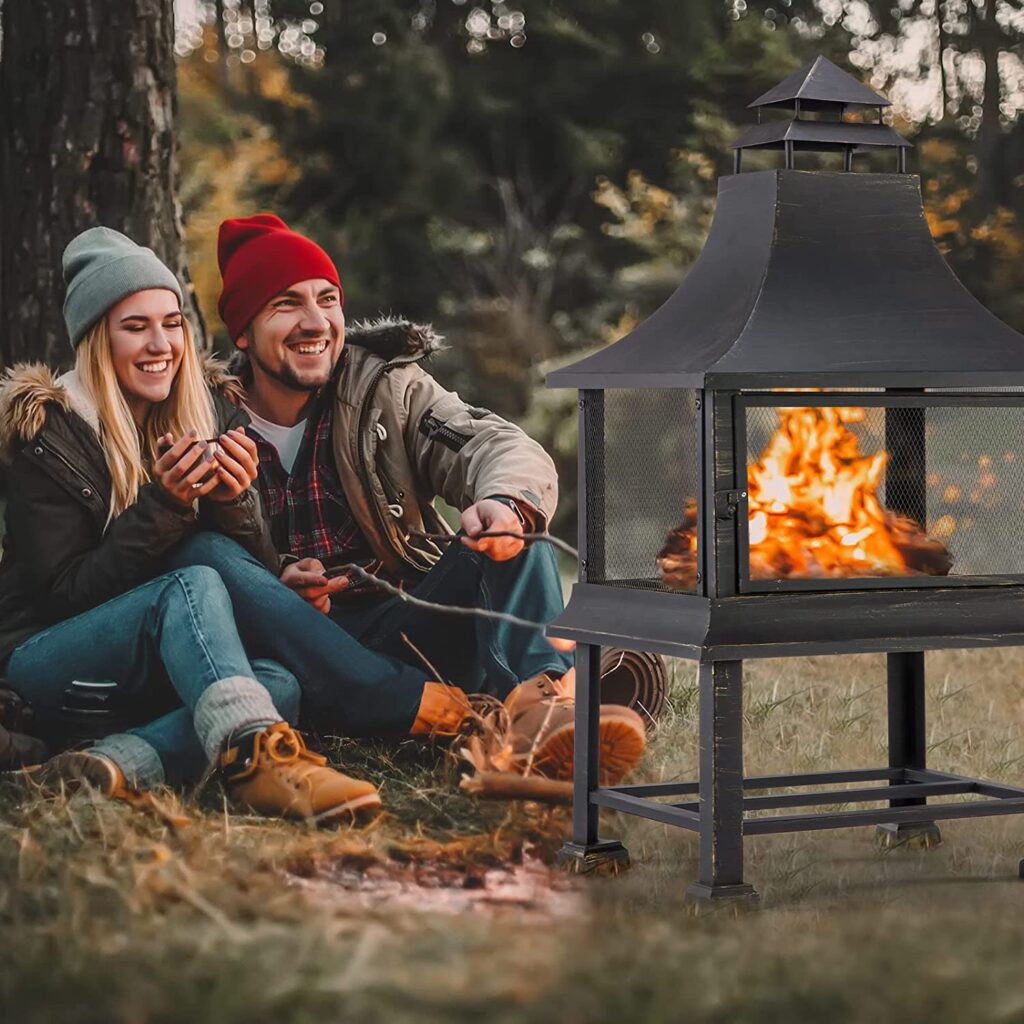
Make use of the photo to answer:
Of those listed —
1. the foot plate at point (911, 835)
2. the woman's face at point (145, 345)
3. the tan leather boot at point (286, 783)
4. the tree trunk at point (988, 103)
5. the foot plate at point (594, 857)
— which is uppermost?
the tree trunk at point (988, 103)

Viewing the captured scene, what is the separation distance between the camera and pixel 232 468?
5.89m

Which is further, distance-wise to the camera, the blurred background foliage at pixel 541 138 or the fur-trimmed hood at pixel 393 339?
the blurred background foliage at pixel 541 138

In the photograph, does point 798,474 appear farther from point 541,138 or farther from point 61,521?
point 541,138

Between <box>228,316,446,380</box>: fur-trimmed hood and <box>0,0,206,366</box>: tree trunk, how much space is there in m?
0.49

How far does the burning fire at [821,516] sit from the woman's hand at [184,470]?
1.58 metres

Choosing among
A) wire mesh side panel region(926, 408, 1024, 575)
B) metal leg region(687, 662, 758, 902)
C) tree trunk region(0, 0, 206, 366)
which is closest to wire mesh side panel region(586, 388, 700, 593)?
metal leg region(687, 662, 758, 902)

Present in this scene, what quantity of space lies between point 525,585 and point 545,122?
240cm

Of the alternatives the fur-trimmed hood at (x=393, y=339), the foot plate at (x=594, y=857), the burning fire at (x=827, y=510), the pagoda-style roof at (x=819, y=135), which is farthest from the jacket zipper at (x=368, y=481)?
the pagoda-style roof at (x=819, y=135)

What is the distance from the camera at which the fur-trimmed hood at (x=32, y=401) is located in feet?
18.9

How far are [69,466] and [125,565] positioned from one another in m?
0.33

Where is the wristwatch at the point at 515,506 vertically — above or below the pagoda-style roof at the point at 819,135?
below

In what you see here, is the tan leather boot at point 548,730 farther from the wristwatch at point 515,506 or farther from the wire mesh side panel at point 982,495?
the wire mesh side panel at point 982,495

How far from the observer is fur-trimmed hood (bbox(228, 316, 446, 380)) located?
20.2ft

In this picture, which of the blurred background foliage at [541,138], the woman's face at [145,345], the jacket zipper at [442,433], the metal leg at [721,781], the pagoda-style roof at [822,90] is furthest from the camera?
the blurred background foliage at [541,138]
